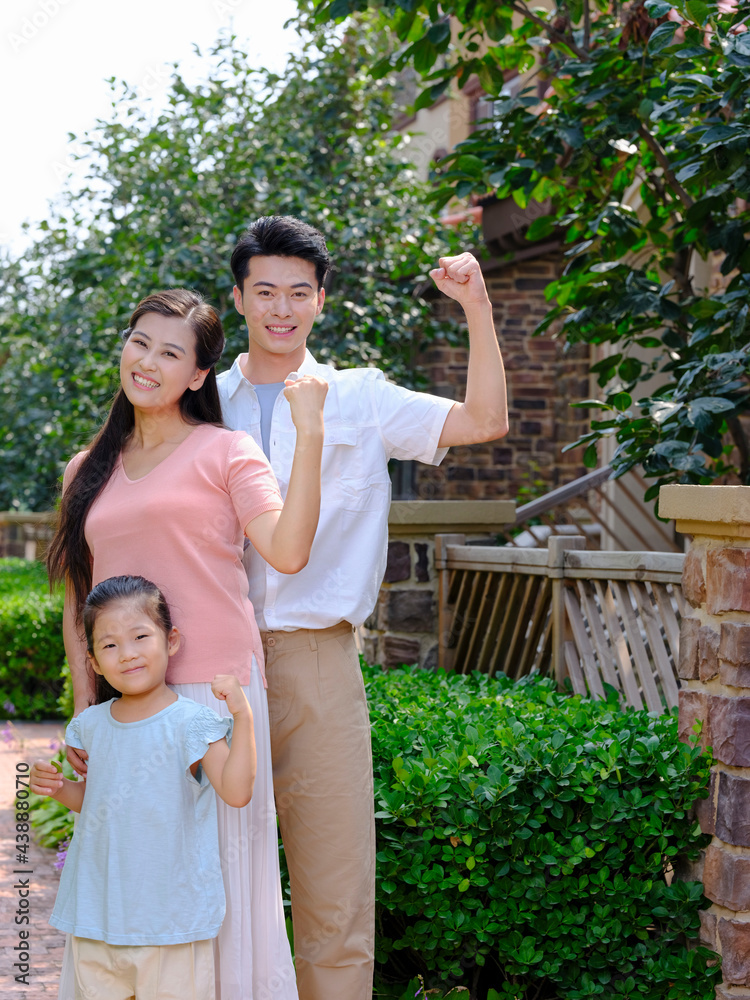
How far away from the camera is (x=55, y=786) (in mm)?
1873

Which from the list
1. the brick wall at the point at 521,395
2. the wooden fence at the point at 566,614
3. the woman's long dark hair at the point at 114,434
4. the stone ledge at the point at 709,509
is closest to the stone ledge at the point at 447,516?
the wooden fence at the point at 566,614

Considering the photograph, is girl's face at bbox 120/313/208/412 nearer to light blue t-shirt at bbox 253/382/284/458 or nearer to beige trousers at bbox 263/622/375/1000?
light blue t-shirt at bbox 253/382/284/458

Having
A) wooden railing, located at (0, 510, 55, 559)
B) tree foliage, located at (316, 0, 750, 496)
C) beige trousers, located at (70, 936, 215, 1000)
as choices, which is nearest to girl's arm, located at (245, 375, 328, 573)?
beige trousers, located at (70, 936, 215, 1000)

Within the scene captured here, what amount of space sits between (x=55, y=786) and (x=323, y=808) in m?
0.56

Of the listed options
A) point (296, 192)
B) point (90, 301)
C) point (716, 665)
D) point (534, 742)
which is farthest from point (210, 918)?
point (90, 301)

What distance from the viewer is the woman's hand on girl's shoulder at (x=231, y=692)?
1.73m

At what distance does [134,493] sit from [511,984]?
1.65 metres

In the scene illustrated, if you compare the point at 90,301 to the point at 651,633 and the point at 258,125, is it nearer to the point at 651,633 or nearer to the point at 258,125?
the point at 258,125

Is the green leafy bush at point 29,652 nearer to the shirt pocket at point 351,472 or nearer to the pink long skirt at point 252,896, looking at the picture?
the shirt pocket at point 351,472

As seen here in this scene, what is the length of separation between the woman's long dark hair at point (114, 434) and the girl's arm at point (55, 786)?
315 mm

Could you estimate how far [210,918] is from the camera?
179 centimetres

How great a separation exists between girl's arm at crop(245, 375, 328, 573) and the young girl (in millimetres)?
229

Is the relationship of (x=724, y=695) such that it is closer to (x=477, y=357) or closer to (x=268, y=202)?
(x=477, y=357)

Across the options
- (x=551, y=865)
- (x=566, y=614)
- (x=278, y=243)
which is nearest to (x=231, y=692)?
(x=278, y=243)
